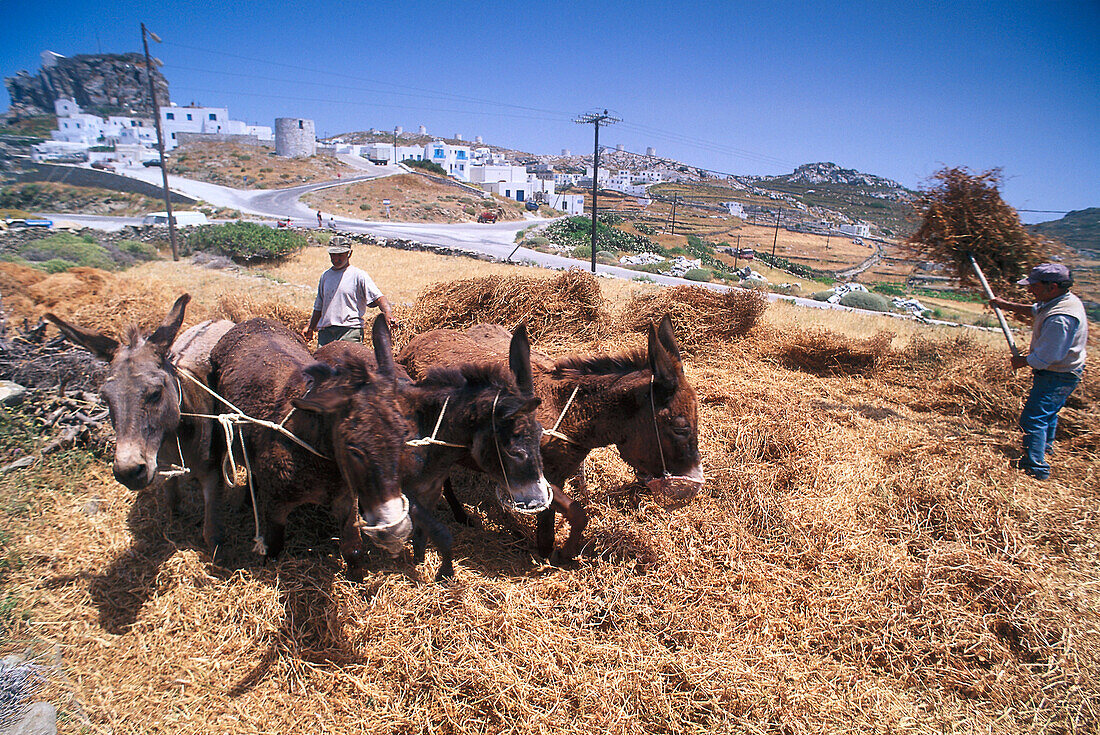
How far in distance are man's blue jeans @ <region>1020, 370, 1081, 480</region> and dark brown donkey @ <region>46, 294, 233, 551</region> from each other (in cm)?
807

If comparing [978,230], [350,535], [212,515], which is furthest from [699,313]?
[212,515]

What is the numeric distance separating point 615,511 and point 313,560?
2.58 meters

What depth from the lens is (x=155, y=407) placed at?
10.8 ft

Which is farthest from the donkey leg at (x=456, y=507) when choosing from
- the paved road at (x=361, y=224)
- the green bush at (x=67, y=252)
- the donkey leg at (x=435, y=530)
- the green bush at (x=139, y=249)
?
the paved road at (x=361, y=224)

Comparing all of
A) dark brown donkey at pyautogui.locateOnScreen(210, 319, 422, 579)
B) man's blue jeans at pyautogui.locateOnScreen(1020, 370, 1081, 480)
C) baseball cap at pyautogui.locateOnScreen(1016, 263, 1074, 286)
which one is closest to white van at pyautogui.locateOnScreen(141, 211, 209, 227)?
dark brown donkey at pyautogui.locateOnScreen(210, 319, 422, 579)

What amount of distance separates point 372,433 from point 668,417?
6.83ft

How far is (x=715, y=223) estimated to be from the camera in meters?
94.6

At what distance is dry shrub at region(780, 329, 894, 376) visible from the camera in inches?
366

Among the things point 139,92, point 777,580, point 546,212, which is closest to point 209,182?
point 139,92

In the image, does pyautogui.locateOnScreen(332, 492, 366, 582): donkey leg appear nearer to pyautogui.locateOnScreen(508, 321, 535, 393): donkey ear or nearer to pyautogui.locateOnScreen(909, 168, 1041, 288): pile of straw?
pyautogui.locateOnScreen(508, 321, 535, 393): donkey ear

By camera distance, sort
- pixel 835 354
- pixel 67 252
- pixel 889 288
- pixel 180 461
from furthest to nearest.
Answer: pixel 889 288 < pixel 67 252 < pixel 835 354 < pixel 180 461

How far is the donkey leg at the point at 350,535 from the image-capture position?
370 cm

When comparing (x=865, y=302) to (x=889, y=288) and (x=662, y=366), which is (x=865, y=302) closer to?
(x=889, y=288)

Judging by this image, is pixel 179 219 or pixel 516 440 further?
pixel 179 219
